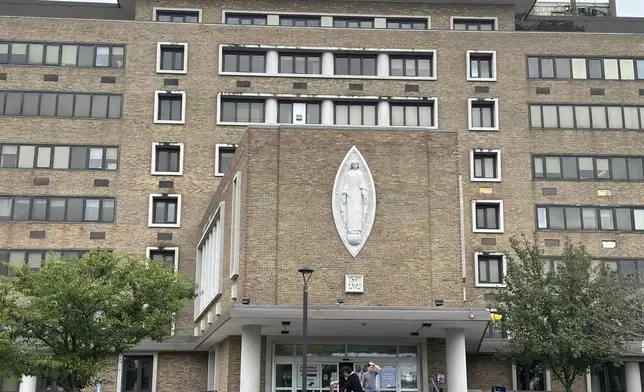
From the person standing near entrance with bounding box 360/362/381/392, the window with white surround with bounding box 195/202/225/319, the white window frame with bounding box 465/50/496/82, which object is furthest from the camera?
the white window frame with bounding box 465/50/496/82

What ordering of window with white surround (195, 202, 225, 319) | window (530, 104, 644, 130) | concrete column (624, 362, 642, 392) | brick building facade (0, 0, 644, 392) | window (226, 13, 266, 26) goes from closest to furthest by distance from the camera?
1. window with white surround (195, 202, 225, 319)
2. concrete column (624, 362, 642, 392)
3. brick building facade (0, 0, 644, 392)
4. window (530, 104, 644, 130)
5. window (226, 13, 266, 26)

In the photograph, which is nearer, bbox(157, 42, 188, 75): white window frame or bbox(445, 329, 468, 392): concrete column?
bbox(445, 329, 468, 392): concrete column

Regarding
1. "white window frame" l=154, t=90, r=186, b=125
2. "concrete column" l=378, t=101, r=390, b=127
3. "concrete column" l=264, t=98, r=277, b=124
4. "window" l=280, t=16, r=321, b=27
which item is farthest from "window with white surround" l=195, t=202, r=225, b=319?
"window" l=280, t=16, r=321, b=27

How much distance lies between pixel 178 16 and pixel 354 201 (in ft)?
90.9

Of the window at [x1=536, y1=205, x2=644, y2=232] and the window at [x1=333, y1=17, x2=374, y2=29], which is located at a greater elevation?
the window at [x1=333, y1=17, x2=374, y2=29]

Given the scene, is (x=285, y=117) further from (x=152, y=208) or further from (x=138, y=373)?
(x=138, y=373)

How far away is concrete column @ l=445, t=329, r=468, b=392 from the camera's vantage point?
97.8ft

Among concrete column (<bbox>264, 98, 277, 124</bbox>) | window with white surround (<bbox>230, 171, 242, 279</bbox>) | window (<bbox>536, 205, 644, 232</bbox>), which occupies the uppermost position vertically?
concrete column (<bbox>264, 98, 277, 124</bbox>)

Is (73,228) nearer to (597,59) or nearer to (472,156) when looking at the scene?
(472,156)

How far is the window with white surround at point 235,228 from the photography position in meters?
30.2

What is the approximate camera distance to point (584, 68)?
51000mm

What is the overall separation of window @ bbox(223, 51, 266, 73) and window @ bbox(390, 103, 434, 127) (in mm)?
7969

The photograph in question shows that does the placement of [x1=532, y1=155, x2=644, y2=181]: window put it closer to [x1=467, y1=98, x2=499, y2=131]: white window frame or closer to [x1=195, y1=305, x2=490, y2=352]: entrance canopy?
[x1=467, y1=98, x2=499, y2=131]: white window frame

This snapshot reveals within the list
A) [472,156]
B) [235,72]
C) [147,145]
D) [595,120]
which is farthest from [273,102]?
[595,120]
